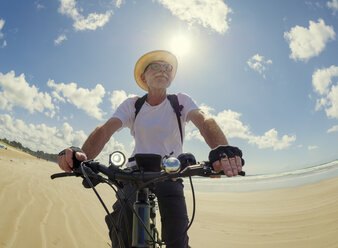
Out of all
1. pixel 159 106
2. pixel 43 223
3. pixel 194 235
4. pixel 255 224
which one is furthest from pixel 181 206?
pixel 255 224

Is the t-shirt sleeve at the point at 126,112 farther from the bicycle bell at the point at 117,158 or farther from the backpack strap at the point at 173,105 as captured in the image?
the bicycle bell at the point at 117,158

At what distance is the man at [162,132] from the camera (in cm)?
181

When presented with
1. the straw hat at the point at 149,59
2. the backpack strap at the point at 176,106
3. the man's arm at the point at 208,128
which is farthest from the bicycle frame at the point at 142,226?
the straw hat at the point at 149,59

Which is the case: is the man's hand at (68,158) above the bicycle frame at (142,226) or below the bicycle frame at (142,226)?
above

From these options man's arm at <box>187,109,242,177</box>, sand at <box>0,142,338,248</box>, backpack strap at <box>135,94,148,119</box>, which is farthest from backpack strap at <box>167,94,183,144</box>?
sand at <box>0,142,338,248</box>

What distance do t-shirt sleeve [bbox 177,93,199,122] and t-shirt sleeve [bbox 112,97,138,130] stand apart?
0.68 metres

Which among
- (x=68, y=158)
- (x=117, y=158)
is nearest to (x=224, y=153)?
(x=117, y=158)

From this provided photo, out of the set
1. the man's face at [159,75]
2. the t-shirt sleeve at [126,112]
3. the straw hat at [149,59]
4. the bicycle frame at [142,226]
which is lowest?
the bicycle frame at [142,226]

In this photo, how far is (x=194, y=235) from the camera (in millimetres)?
4602

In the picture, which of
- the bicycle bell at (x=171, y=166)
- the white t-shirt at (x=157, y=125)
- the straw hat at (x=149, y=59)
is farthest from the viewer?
the straw hat at (x=149, y=59)

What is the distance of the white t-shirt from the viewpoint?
236cm

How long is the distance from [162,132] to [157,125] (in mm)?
108

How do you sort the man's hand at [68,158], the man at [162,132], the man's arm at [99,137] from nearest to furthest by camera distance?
the man's hand at [68,158] < the man at [162,132] < the man's arm at [99,137]

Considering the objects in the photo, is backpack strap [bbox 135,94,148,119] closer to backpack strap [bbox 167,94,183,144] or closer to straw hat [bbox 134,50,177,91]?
backpack strap [bbox 167,94,183,144]
